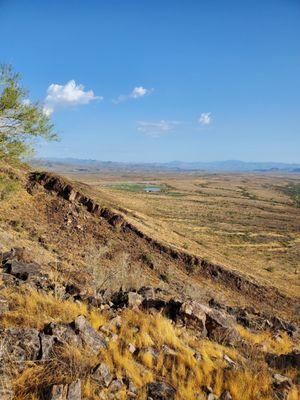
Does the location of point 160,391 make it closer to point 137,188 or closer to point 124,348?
point 124,348

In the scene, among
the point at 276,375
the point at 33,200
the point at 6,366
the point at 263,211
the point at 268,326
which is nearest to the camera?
the point at 6,366

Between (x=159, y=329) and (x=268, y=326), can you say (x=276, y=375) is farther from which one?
(x=268, y=326)

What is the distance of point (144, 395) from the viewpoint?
5641 mm

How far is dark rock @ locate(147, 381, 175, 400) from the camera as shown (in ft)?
18.7

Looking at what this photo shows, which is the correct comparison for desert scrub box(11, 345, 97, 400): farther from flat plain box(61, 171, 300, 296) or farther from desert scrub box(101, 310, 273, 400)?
flat plain box(61, 171, 300, 296)

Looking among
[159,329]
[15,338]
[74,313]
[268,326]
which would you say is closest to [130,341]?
[159,329]

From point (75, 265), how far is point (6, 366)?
15.1m

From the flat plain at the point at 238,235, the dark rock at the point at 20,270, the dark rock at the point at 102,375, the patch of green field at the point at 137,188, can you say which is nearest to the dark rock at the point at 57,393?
the dark rock at the point at 102,375

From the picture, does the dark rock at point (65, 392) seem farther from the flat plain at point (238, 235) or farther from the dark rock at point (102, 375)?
the flat plain at point (238, 235)

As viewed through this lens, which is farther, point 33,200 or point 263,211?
point 263,211

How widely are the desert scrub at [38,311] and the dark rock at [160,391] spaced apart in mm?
2266

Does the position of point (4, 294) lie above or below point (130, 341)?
above

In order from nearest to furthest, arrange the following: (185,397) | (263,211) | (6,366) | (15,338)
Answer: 1. (6,366)
2. (185,397)
3. (15,338)
4. (263,211)

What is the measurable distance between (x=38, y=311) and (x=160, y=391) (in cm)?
321
